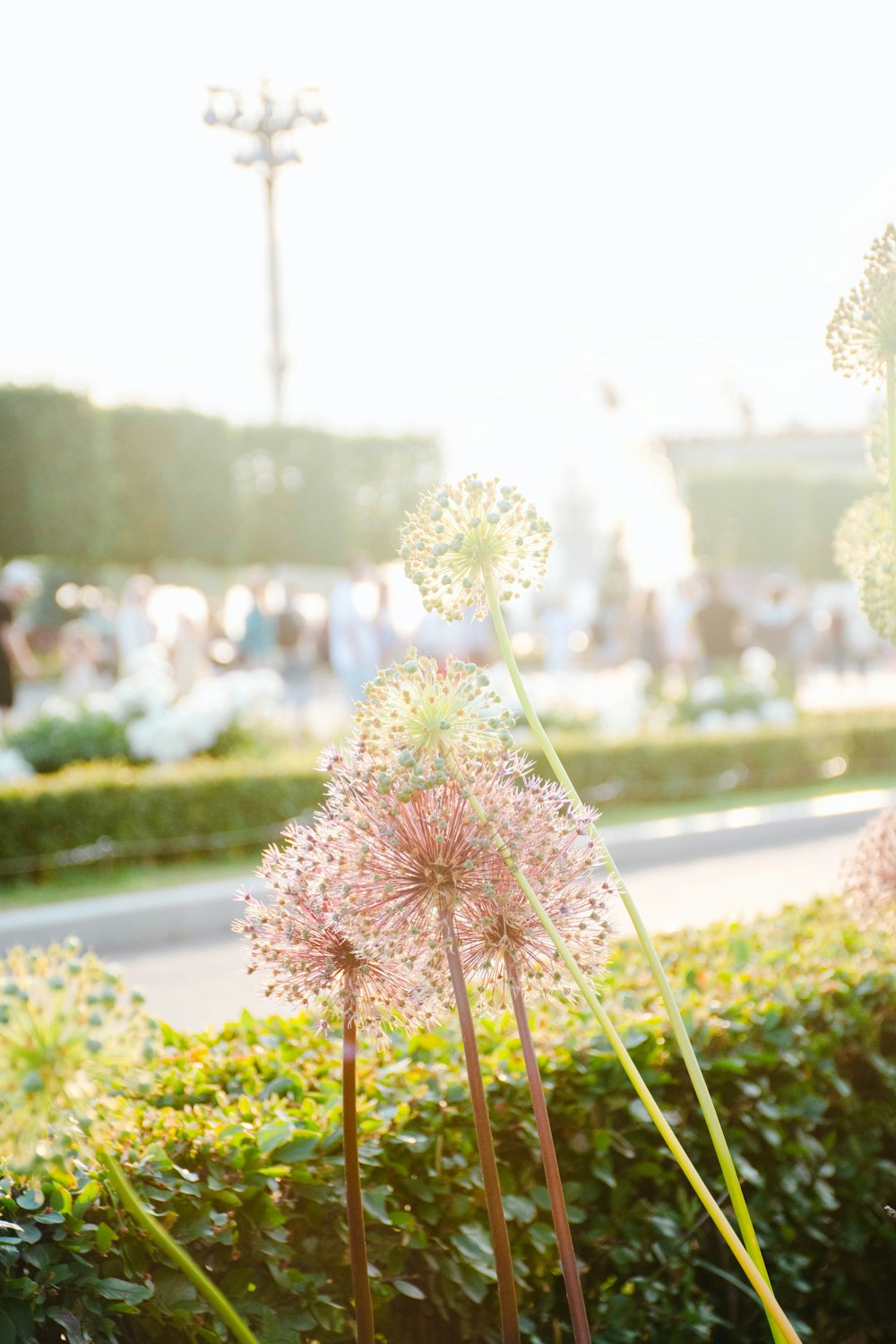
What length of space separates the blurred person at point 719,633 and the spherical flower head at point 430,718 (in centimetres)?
1427

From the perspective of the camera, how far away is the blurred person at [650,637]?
17.6m

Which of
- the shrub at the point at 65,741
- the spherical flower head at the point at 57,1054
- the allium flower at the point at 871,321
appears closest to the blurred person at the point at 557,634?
the shrub at the point at 65,741

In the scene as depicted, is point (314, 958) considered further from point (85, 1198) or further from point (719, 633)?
point (719, 633)

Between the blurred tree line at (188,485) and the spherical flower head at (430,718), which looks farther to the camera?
the blurred tree line at (188,485)

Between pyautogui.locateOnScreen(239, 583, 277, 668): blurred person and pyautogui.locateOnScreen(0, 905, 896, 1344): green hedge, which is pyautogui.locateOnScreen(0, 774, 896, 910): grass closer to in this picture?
pyautogui.locateOnScreen(0, 905, 896, 1344): green hedge

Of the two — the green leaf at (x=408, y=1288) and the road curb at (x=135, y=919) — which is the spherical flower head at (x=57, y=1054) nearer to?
the green leaf at (x=408, y=1288)

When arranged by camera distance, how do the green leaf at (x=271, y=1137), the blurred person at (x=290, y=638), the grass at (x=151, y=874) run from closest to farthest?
the green leaf at (x=271, y=1137), the grass at (x=151, y=874), the blurred person at (x=290, y=638)

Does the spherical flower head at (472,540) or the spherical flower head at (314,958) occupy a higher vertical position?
the spherical flower head at (472,540)

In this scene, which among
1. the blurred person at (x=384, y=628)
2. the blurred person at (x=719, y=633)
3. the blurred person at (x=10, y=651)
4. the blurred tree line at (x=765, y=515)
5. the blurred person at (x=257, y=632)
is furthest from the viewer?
the blurred tree line at (x=765, y=515)

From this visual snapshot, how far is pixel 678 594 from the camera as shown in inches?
713

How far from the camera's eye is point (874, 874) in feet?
7.30

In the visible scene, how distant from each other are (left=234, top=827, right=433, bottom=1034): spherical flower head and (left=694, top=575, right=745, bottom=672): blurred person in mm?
14197

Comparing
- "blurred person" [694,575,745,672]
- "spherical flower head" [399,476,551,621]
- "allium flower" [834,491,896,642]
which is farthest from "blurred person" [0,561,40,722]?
"spherical flower head" [399,476,551,621]

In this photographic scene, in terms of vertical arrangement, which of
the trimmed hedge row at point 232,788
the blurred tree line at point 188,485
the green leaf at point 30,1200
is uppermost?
the blurred tree line at point 188,485
